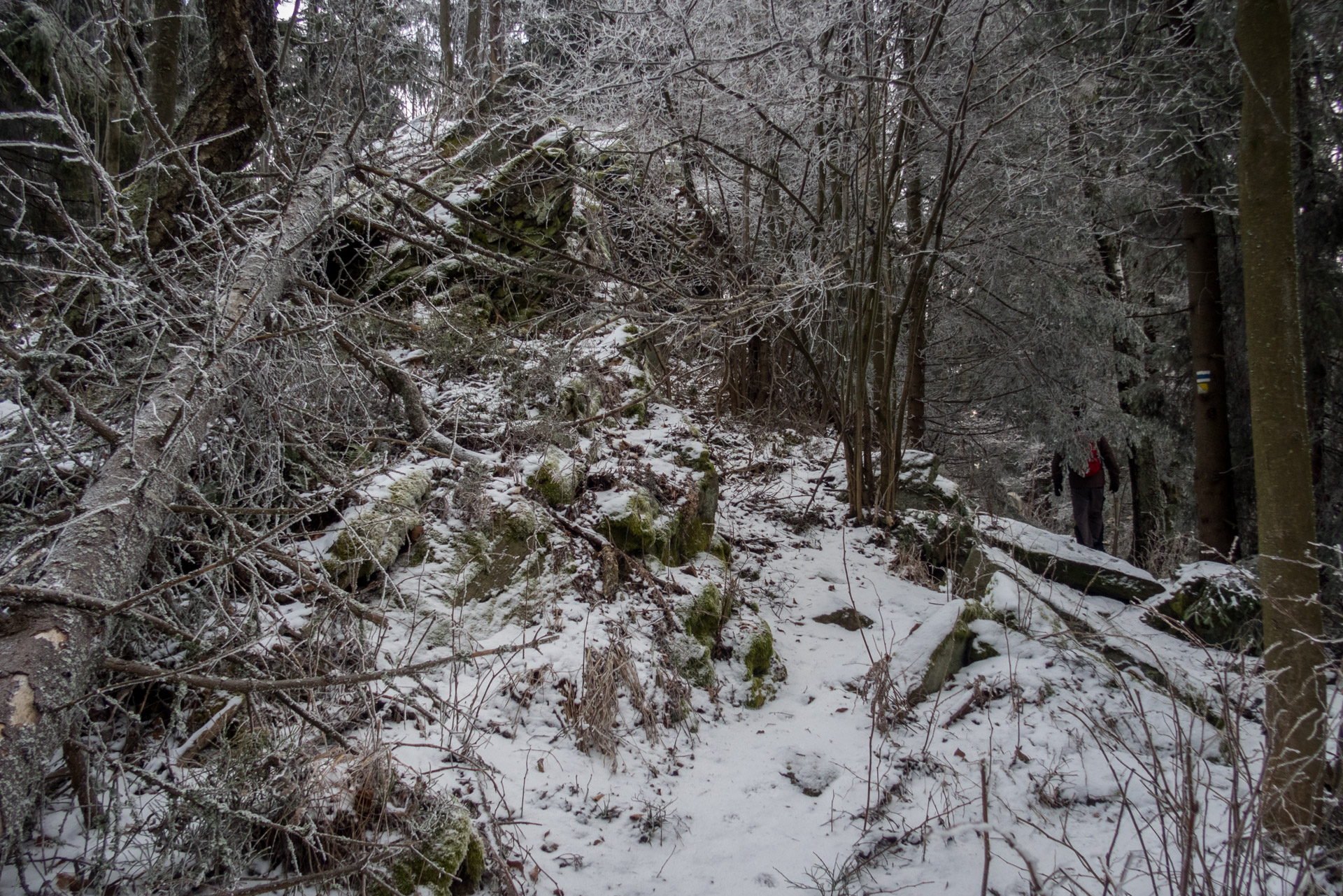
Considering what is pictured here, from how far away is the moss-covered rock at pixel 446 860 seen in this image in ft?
7.37

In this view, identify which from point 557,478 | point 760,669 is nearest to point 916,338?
point 760,669

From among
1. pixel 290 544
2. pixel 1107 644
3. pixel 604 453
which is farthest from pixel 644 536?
pixel 1107 644

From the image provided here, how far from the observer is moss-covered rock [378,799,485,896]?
88.4 inches

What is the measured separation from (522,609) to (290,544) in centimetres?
130

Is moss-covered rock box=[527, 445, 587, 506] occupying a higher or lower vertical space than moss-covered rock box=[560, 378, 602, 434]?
lower

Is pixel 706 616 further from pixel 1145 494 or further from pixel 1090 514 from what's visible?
pixel 1145 494

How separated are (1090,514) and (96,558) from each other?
333 inches

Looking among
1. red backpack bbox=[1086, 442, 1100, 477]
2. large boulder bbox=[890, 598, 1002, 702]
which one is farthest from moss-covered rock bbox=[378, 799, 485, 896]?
red backpack bbox=[1086, 442, 1100, 477]

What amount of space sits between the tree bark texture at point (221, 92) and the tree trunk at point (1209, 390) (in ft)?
22.9

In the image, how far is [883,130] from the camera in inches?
219

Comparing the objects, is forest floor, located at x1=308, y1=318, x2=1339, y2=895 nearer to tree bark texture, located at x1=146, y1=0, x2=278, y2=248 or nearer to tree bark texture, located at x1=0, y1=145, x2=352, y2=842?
tree bark texture, located at x1=0, y1=145, x2=352, y2=842

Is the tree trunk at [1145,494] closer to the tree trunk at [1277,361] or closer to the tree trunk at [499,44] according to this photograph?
the tree trunk at [1277,361]

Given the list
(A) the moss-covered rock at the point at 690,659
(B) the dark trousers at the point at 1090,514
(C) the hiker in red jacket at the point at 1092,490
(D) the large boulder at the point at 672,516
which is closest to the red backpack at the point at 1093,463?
(C) the hiker in red jacket at the point at 1092,490

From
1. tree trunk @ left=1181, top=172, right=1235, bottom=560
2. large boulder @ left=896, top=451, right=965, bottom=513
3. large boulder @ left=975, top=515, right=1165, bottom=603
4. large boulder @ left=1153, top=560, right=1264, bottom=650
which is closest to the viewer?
large boulder @ left=1153, top=560, right=1264, bottom=650
